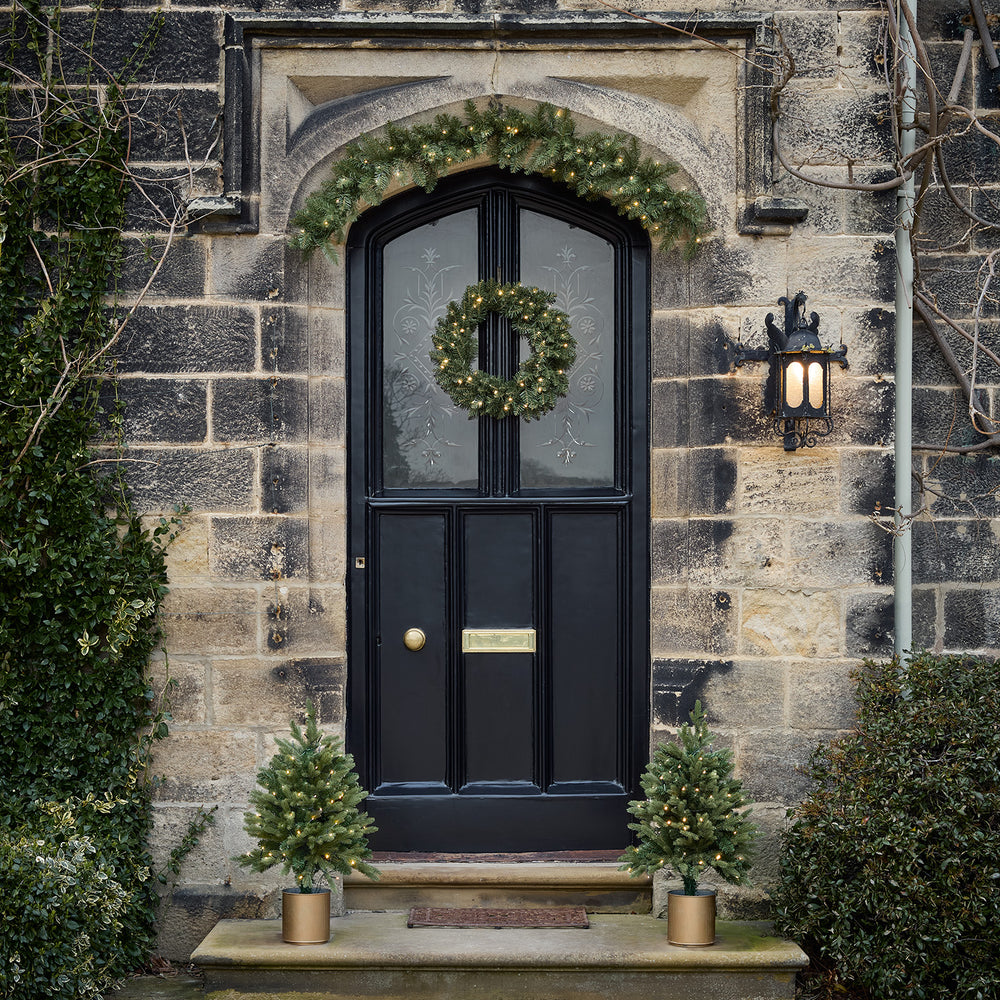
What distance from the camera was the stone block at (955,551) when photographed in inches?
193

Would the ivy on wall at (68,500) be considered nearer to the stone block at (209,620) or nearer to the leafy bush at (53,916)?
the stone block at (209,620)

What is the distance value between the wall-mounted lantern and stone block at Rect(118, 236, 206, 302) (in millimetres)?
2376

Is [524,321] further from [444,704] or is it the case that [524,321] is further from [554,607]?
[444,704]

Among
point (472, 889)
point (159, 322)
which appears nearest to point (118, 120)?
point (159, 322)

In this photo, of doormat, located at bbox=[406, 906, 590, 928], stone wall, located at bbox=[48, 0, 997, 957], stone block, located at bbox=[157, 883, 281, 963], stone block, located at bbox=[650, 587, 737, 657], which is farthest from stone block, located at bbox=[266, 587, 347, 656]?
stone block, located at bbox=[650, 587, 737, 657]

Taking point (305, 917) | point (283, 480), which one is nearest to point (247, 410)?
point (283, 480)

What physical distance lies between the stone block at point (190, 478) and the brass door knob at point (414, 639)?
952 mm

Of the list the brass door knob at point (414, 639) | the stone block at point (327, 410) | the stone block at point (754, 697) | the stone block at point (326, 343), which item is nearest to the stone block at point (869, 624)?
the stone block at point (754, 697)

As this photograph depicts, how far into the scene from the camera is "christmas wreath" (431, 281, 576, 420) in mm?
4879

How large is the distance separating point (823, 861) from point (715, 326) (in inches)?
88.4

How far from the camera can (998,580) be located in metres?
4.93

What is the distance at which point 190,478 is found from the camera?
4621 millimetres

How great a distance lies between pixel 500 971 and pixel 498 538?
1.87m

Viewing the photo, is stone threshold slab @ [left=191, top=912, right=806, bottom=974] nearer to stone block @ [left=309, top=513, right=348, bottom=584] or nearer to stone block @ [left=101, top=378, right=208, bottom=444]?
stone block @ [left=309, top=513, right=348, bottom=584]
